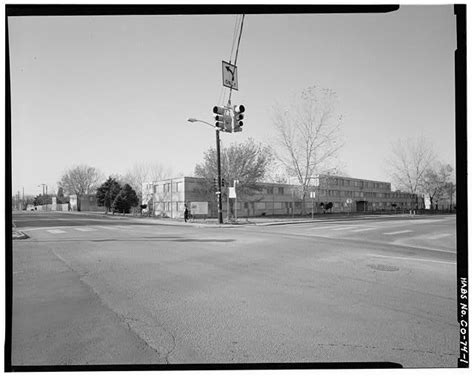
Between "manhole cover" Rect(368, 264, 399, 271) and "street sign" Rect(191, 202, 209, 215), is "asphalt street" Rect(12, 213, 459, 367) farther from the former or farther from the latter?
"street sign" Rect(191, 202, 209, 215)

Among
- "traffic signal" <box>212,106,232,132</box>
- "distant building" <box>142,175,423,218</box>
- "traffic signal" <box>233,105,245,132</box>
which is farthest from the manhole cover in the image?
"distant building" <box>142,175,423,218</box>

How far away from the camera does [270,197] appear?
45375 millimetres

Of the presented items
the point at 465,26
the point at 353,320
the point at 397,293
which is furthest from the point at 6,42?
the point at 397,293

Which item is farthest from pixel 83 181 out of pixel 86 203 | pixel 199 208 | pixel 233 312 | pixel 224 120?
pixel 233 312

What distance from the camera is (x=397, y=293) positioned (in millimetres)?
4758

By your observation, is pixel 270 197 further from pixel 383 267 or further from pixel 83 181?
pixel 383 267

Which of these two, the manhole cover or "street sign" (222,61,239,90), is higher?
"street sign" (222,61,239,90)

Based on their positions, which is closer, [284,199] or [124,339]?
[124,339]

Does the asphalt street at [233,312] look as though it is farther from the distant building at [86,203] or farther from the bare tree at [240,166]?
the distant building at [86,203]

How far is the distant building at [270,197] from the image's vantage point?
36281 mm

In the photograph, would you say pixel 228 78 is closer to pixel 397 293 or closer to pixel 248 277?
pixel 248 277

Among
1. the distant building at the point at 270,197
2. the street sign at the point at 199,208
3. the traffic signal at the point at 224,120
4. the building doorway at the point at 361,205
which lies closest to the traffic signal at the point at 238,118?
the traffic signal at the point at 224,120

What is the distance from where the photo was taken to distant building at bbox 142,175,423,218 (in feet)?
119

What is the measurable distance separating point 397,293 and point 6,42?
571 cm
